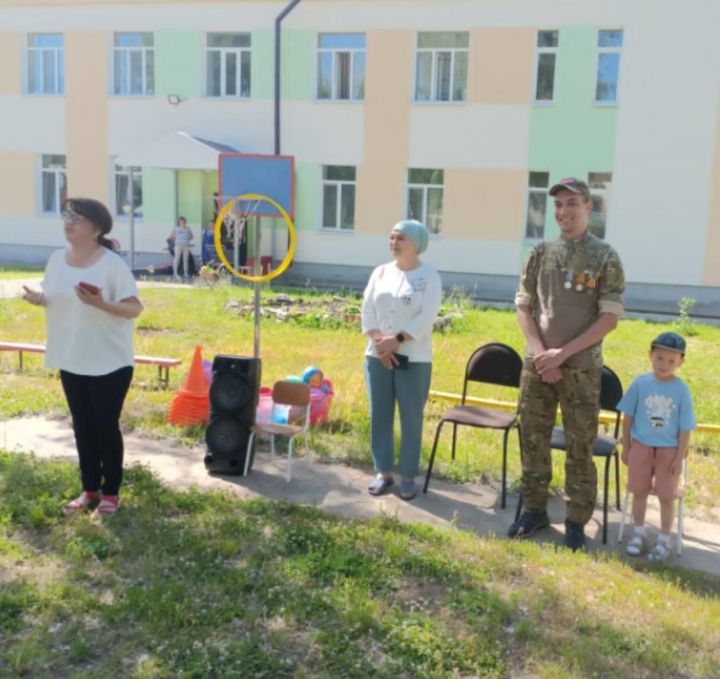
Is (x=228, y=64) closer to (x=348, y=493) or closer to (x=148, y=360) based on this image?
(x=148, y=360)

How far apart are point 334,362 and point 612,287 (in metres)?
5.26

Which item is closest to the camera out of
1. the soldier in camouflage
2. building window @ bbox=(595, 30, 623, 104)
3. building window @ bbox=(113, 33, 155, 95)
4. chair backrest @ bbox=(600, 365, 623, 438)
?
the soldier in camouflage

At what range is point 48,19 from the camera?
20938 millimetres

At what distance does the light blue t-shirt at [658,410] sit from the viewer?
4395 mm

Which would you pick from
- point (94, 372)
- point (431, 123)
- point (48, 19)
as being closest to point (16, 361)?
point (94, 372)

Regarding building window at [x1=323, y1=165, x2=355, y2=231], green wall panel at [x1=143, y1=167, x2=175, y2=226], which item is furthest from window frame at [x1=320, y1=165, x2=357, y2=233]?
green wall panel at [x1=143, y1=167, x2=175, y2=226]

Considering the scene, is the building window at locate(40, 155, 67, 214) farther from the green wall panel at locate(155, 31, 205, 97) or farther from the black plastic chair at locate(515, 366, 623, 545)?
the black plastic chair at locate(515, 366, 623, 545)

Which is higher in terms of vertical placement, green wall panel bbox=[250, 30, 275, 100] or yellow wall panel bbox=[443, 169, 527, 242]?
green wall panel bbox=[250, 30, 275, 100]

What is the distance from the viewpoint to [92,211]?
4465 millimetres

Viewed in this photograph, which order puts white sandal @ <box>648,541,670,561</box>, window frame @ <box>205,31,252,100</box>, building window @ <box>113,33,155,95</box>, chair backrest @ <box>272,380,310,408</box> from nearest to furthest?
white sandal @ <box>648,541,670,561</box>
chair backrest @ <box>272,380,310,408</box>
window frame @ <box>205,31,252,100</box>
building window @ <box>113,33,155,95</box>

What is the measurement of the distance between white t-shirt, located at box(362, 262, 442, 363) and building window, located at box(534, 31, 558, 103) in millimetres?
14325

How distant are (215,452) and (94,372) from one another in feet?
4.38

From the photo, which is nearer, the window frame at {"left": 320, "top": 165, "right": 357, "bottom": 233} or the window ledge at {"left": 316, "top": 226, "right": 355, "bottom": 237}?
the window frame at {"left": 320, "top": 165, "right": 357, "bottom": 233}

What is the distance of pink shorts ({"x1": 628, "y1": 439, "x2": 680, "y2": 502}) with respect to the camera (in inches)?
175
